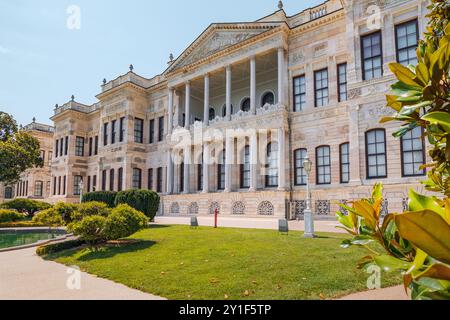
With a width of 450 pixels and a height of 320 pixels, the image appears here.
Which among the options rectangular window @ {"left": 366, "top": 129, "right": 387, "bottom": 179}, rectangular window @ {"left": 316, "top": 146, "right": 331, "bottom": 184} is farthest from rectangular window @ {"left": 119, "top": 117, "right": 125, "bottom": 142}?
rectangular window @ {"left": 366, "top": 129, "right": 387, "bottom": 179}

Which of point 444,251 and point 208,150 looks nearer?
point 444,251

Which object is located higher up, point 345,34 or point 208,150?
point 345,34

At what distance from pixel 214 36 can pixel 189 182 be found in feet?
40.8

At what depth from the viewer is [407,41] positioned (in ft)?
51.0

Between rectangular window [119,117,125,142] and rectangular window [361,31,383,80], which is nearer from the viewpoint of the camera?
rectangular window [361,31,383,80]

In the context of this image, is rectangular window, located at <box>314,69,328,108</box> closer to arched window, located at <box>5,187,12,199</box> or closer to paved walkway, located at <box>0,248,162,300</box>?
paved walkway, located at <box>0,248,162,300</box>

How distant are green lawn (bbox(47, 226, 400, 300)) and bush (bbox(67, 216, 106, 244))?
47 cm

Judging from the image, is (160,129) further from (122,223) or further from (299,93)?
(122,223)

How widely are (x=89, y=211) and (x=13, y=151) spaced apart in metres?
21.5

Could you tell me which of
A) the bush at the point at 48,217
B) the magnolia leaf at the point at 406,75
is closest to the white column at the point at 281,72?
the bush at the point at 48,217

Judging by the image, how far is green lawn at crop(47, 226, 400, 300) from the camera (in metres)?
4.89

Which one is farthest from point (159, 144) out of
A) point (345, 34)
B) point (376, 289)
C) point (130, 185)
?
point (376, 289)

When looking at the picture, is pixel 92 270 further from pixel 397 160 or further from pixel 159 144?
pixel 159 144

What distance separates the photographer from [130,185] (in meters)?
29.7
